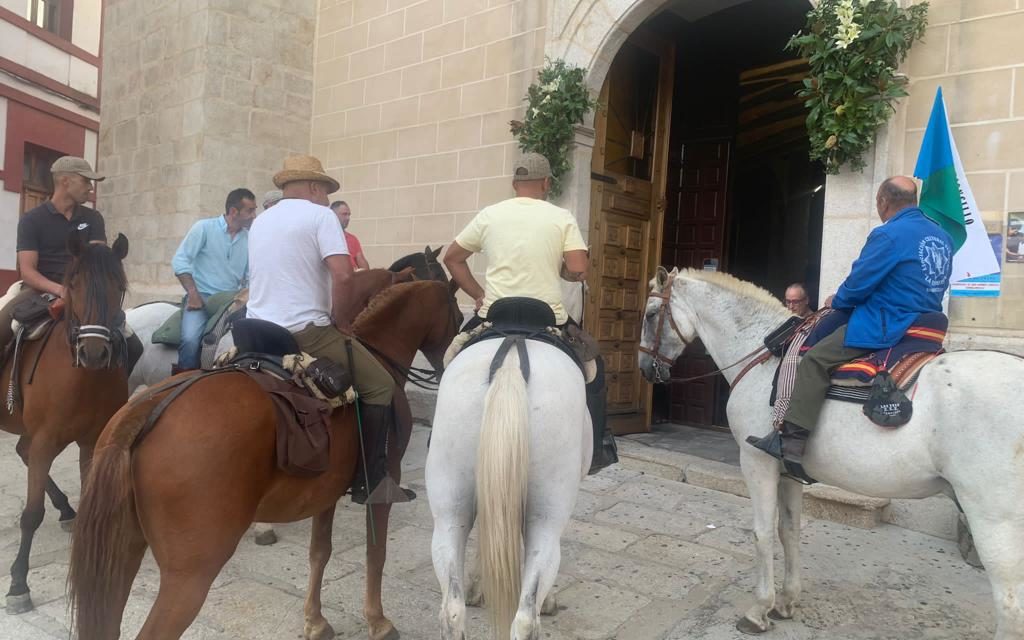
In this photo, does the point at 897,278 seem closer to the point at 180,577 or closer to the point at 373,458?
the point at 373,458

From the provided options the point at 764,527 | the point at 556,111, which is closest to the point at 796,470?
the point at 764,527

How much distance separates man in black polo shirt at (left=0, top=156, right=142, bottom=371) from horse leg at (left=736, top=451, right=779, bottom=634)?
396 centimetres

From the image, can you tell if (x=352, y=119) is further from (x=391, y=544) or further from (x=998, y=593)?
(x=998, y=593)

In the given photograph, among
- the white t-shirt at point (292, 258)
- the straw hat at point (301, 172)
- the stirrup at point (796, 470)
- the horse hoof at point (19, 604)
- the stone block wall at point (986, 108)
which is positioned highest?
the stone block wall at point (986, 108)

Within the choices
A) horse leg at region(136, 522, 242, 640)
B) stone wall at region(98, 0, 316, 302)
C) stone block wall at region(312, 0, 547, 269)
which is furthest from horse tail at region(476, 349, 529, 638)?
stone wall at region(98, 0, 316, 302)

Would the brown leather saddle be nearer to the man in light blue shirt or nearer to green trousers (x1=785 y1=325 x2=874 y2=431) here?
green trousers (x1=785 y1=325 x2=874 y2=431)

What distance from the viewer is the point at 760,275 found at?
10039 mm

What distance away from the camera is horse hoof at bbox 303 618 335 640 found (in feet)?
10.9

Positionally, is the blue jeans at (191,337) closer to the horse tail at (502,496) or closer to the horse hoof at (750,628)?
the horse tail at (502,496)

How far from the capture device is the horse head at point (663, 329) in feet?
13.7

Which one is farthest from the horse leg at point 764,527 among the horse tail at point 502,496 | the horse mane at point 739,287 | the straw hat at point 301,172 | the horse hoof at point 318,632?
the straw hat at point 301,172

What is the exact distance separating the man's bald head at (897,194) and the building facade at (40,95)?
17116mm

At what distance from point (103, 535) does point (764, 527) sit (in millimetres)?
2959

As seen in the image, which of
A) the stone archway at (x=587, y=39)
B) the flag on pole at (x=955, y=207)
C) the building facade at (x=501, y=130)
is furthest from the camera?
the building facade at (x=501, y=130)
